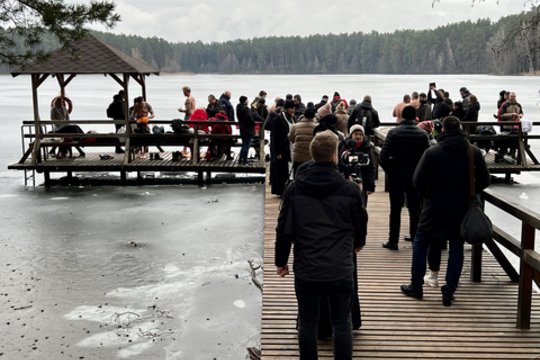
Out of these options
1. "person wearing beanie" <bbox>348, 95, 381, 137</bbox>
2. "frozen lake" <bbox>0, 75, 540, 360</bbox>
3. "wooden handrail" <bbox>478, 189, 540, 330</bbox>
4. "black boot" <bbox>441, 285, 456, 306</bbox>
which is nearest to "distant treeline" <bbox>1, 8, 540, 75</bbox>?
"person wearing beanie" <bbox>348, 95, 381, 137</bbox>

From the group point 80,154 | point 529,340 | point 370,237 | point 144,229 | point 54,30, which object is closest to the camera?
point 529,340

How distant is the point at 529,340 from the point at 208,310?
3490 mm

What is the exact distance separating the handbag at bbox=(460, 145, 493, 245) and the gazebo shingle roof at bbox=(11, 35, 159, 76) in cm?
1153

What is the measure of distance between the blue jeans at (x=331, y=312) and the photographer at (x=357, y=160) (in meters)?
2.06

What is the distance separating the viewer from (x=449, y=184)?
216 inches

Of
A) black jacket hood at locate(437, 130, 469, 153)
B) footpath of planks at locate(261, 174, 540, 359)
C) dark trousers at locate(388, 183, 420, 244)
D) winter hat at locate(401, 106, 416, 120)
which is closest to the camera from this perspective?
footpath of planks at locate(261, 174, 540, 359)

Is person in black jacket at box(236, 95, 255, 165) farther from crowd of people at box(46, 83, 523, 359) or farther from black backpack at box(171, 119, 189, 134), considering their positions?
crowd of people at box(46, 83, 523, 359)

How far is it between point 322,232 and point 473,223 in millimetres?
1832

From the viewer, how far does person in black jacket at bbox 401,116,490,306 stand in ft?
18.0

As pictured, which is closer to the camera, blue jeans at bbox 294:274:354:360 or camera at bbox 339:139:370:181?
blue jeans at bbox 294:274:354:360

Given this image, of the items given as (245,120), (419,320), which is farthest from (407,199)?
(245,120)

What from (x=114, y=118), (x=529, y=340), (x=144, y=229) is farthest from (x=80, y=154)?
(x=529, y=340)

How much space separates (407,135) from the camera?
22.2ft

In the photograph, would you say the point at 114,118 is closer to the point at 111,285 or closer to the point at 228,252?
the point at 228,252
